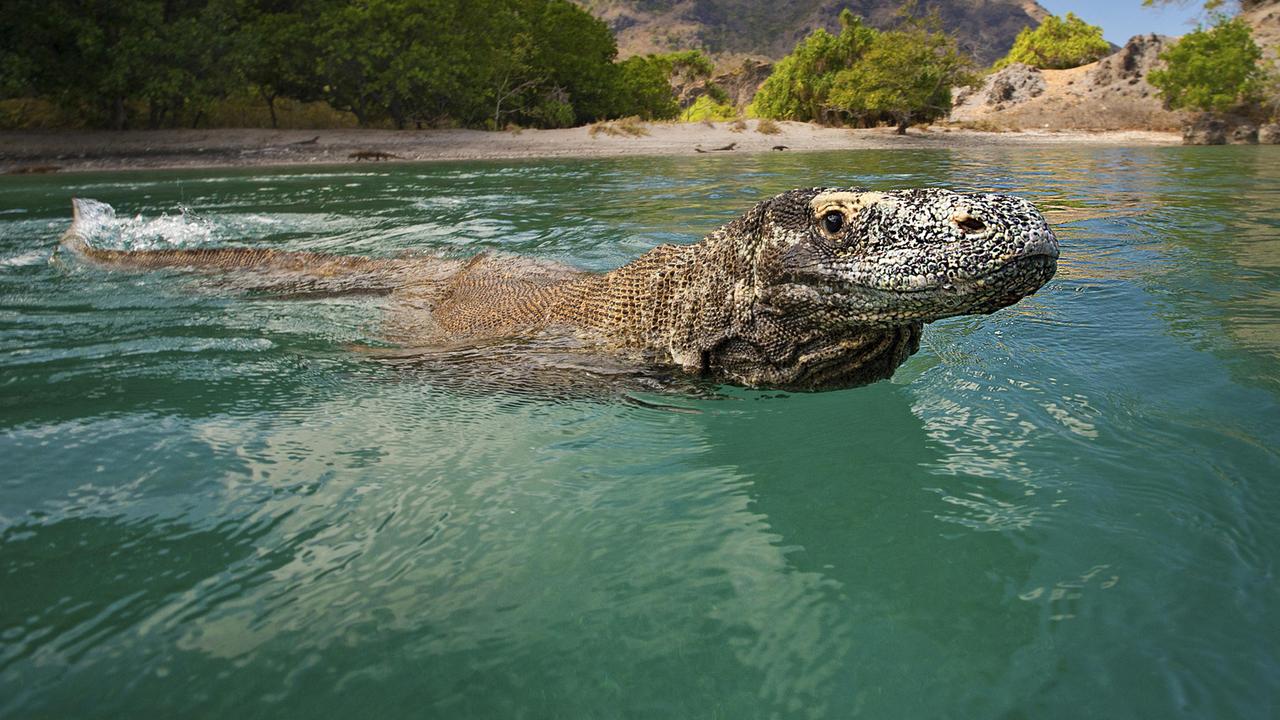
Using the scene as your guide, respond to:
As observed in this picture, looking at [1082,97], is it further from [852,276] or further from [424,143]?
[852,276]

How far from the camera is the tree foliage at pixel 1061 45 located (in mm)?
63625

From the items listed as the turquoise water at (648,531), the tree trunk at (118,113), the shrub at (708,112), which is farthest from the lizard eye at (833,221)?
the shrub at (708,112)

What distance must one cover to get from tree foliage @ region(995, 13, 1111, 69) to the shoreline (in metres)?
28.4

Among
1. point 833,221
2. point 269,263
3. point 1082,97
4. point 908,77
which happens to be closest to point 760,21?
point 1082,97

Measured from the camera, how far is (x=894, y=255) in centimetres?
296

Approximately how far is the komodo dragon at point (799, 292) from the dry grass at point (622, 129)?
31.2m

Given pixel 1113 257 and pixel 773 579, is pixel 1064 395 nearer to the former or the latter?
pixel 773 579

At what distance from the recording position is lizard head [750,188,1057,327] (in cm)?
272

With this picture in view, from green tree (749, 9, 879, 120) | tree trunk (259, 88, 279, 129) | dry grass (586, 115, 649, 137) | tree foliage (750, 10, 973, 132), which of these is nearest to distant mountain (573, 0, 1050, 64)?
green tree (749, 9, 879, 120)

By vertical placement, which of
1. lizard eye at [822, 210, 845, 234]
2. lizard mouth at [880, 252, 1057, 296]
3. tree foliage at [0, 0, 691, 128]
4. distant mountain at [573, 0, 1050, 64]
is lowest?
lizard mouth at [880, 252, 1057, 296]

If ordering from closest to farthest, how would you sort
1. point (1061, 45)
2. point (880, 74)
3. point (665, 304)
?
point (665, 304) → point (880, 74) → point (1061, 45)

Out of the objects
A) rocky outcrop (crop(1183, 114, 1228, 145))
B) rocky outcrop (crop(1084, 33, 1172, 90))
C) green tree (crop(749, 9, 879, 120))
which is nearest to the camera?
rocky outcrop (crop(1183, 114, 1228, 145))

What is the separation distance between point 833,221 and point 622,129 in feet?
112

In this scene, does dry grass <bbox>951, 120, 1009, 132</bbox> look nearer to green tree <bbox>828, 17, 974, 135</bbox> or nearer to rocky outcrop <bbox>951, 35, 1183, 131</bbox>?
rocky outcrop <bbox>951, 35, 1183, 131</bbox>
